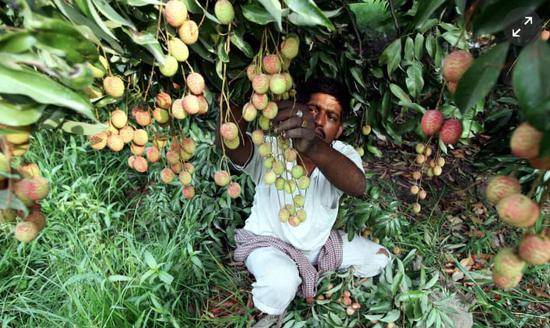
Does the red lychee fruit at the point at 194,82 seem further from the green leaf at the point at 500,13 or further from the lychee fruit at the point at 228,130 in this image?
the green leaf at the point at 500,13

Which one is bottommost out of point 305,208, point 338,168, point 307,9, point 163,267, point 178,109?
point 163,267

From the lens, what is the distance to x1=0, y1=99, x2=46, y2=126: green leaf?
1.45 ft

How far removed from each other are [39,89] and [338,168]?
927 mm

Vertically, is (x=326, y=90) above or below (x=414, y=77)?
below

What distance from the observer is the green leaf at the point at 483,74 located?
16.6 inches

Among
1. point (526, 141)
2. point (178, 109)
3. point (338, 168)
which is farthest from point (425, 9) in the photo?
point (338, 168)

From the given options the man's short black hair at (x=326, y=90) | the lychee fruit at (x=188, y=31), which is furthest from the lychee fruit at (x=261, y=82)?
the man's short black hair at (x=326, y=90)

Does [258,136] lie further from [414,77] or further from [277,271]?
[277,271]

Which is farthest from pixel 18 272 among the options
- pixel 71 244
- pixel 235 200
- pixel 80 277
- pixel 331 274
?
pixel 331 274

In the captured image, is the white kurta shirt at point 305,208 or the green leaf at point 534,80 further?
the white kurta shirt at point 305,208

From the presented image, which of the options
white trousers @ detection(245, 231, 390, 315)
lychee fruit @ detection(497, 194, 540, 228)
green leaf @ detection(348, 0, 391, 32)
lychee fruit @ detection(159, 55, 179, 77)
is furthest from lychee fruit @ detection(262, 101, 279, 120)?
white trousers @ detection(245, 231, 390, 315)

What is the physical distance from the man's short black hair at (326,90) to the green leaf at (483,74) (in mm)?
830

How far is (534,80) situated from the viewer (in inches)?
15.0

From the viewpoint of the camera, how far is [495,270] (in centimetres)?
53
